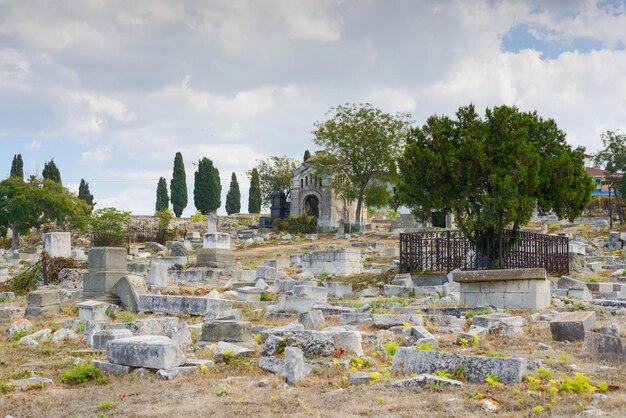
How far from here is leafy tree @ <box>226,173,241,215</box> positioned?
249 feet

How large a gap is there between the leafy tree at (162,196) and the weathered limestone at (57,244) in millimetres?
49548

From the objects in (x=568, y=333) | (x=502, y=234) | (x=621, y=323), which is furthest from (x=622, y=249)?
(x=568, y=333)

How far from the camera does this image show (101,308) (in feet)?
42.8

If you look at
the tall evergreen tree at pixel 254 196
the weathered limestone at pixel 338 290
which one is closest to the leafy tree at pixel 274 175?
the tall evergreen tree at pixel 254 196

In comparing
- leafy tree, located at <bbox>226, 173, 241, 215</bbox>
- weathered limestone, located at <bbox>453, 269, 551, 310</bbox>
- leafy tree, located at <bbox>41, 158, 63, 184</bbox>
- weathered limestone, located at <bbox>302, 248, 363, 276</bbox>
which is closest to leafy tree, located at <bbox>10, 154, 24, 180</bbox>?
leafy tree, located at <bbox>41, 158, 63, 184</bbox>

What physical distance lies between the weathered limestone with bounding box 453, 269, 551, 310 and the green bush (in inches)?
1312

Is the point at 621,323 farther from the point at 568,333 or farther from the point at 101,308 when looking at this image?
the point at 101,308

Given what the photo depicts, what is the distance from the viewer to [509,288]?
13.4 meters

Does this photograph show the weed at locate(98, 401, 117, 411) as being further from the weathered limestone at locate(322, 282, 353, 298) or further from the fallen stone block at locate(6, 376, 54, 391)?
the weathered limestone at locate(322, 282, 353, 298)

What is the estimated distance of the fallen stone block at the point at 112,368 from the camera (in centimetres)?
774

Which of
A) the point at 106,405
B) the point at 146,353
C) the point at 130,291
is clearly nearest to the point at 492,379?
the point at 106,405

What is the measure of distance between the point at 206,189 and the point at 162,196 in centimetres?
793

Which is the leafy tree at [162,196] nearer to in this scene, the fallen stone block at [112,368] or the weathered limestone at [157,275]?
the weathered limestone at [157,275]

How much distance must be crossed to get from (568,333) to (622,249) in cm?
2426
